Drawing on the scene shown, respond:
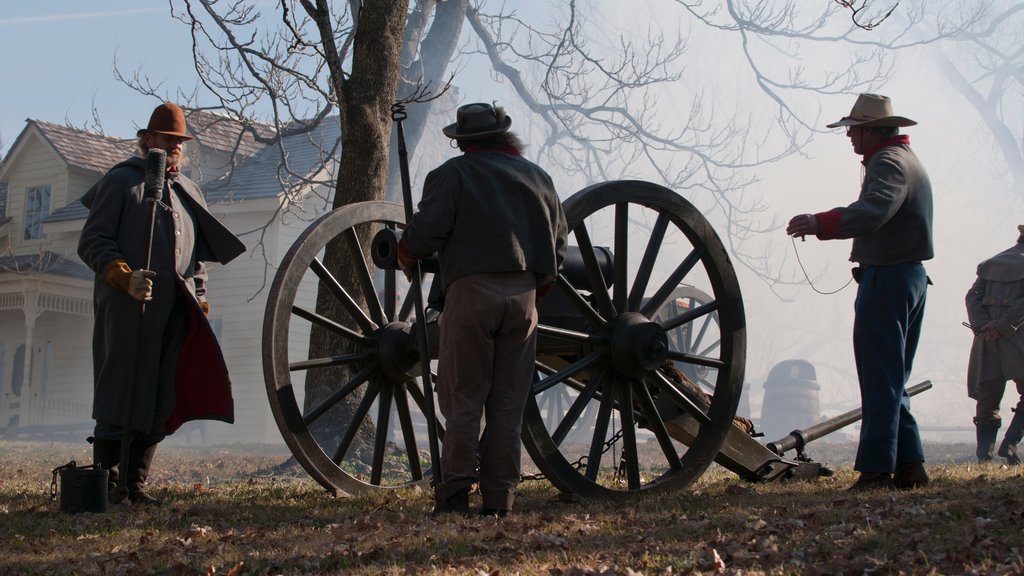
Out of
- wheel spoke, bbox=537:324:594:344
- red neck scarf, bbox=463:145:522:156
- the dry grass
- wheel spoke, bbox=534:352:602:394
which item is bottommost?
the dry grass

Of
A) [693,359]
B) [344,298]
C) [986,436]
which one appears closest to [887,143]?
[693,359]

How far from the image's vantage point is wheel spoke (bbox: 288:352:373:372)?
18.7 feet

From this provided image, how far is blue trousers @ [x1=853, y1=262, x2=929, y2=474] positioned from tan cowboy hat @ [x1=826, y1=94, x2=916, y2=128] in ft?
2.36

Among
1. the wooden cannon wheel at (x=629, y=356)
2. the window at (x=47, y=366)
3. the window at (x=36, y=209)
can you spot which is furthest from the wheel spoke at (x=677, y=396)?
the window at (x=36, y=209)

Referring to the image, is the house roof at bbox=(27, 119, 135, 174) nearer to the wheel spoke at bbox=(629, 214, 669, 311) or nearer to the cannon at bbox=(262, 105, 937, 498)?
the cannon at bbox=(262, 105, 937, 498)

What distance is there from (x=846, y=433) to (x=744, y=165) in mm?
16787

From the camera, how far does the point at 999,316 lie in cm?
1073

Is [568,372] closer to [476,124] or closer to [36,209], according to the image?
[476,124]

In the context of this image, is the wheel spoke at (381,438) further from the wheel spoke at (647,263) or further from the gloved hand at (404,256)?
the wheel spoke at (647,263)

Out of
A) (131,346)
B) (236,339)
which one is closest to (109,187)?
(131,346)

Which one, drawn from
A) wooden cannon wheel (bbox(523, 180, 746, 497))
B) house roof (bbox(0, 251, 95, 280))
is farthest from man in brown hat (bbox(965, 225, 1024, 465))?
house roof (bbox(0, 251, 95, 280))

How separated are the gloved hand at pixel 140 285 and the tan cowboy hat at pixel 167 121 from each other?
2.50ft

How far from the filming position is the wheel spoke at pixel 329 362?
570cm

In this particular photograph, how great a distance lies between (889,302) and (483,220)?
214 centimetres
